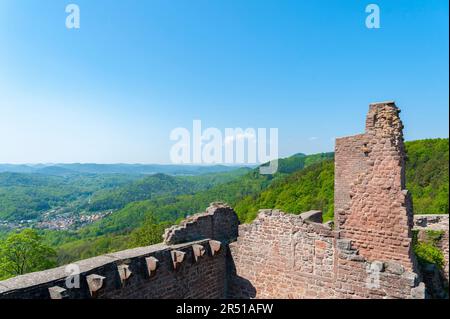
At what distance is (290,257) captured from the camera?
7566mm

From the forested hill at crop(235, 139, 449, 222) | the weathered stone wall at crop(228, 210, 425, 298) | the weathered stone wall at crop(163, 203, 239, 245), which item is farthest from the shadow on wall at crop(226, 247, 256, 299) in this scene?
the forested hill at crop(235, 139, 449, 222)

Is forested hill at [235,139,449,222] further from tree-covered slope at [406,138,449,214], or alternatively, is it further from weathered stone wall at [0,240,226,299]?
weathered stone wall at [0,240,226,299]

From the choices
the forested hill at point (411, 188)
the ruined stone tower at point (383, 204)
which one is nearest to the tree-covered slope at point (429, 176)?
the forested hill at point (411, 188)

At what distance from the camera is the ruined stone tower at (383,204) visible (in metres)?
6.40

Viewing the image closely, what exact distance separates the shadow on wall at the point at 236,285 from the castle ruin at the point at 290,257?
0.03 m

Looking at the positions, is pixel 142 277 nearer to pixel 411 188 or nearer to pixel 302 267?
pixel 302 267

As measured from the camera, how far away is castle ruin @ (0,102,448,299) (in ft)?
19.2

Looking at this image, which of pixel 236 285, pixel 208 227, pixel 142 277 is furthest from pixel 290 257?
pixel 142 277

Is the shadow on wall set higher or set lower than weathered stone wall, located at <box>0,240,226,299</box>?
lower

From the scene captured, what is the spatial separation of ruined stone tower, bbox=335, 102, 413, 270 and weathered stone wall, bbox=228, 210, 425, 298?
1.07 ft

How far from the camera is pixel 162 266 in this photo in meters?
6.74

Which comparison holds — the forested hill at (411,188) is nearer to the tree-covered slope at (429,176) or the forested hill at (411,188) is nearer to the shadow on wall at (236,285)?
the tree-covered slope at (429,176)

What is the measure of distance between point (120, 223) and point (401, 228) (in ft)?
286
